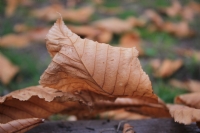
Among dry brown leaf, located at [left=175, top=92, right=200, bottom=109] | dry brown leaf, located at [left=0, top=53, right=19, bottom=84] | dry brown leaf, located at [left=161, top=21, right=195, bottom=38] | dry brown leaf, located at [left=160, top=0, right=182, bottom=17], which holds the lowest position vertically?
dry brown leaf, located at [left=175, top=92, right=200, bottom=109]

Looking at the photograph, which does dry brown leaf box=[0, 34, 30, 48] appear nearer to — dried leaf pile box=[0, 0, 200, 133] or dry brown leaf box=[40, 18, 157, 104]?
dried leaf pile box=[0, 0, 200, 133]

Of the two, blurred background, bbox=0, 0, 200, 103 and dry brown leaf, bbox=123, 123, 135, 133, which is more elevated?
blurred background, bbox=0, 0, 200, 103

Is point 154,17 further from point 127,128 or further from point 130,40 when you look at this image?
point 127,128

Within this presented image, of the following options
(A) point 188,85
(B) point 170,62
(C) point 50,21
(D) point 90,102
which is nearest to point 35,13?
(C) point 50,21

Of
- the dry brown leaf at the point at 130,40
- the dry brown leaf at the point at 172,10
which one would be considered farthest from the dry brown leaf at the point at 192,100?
the dry brown leaf at the point at 172,10

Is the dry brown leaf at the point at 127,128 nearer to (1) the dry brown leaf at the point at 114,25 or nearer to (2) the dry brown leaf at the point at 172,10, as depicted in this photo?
(1) the dry brown leaf at the point at 114,25

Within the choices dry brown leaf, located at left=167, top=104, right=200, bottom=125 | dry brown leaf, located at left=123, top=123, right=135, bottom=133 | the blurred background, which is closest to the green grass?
the blurred background
